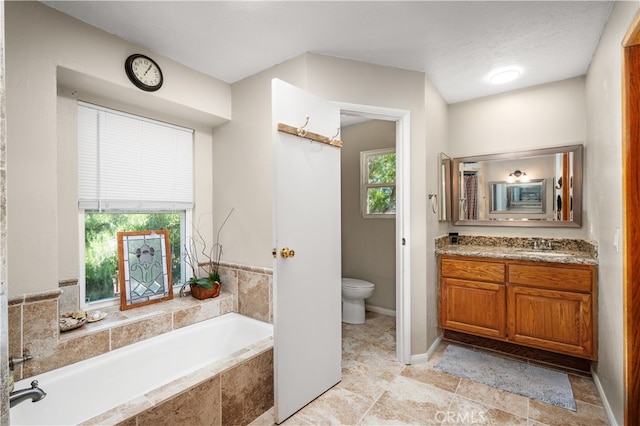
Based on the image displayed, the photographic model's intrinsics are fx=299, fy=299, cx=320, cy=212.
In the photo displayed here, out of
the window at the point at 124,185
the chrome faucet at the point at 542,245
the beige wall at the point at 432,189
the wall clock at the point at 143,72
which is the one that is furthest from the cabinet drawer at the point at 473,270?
the wall clock at the point at 143,72

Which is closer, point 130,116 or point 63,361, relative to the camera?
point 63,361

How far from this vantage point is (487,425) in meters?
1.77

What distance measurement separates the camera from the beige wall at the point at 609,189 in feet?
5.24

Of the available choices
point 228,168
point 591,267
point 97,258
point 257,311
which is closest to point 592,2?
point 591,267

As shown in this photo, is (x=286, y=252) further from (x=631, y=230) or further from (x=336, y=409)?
(x=631, y=230)

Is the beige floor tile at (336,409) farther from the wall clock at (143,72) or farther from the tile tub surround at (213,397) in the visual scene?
the wall clock at (143,72)

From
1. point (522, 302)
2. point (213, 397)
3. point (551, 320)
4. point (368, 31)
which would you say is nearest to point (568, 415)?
point (551, 320)

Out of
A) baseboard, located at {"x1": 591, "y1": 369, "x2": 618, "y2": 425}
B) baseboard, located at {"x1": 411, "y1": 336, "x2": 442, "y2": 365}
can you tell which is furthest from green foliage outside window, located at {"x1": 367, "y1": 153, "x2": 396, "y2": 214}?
baseboard, located at {"x1": 591, "y1": 369, "x2": 618, "y2": 425}

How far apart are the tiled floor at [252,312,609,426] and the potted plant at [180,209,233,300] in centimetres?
120

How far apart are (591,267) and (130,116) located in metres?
3.70

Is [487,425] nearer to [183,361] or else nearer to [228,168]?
[183,361]

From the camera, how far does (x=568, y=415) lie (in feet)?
6.06

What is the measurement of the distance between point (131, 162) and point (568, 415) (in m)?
3.52

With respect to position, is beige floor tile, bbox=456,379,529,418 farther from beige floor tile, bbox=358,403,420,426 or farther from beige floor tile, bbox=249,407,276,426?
beige floor tile, bbox=249,407,276,426
